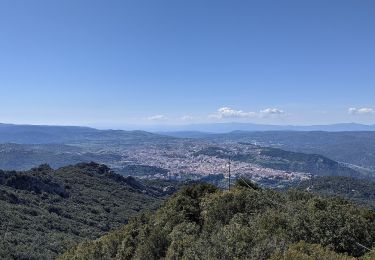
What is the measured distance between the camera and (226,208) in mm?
28266

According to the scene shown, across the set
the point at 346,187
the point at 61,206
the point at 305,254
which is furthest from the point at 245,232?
the point at 346,187

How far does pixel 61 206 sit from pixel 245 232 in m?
54.6

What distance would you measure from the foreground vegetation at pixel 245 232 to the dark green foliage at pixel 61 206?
47.7 feet

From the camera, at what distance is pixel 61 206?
68.6m

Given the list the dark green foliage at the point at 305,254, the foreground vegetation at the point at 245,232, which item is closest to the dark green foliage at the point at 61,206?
the foreground vegetation at the point at 245,232

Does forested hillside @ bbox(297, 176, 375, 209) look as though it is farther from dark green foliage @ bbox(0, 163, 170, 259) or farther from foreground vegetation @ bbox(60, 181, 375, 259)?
foreground vegetation @ bbox(60, 181, 375, 259)

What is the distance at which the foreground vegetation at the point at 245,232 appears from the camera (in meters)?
17.9

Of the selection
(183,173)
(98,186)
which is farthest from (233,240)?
(183,173)

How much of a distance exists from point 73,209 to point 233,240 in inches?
2163

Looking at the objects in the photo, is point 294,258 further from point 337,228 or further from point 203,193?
point 203,193

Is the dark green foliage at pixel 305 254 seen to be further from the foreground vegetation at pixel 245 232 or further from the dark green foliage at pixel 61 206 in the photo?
the dark green foliage at pixel 61 206

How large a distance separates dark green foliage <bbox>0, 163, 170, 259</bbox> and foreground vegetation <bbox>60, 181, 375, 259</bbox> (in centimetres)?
1453

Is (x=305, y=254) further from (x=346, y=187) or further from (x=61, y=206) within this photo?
(x=346, y=187)

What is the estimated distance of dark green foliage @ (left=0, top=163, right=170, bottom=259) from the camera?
4528 centimetres
